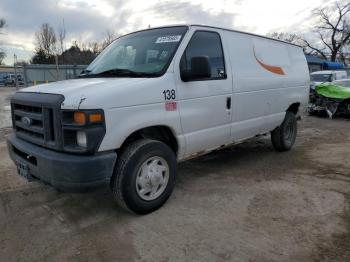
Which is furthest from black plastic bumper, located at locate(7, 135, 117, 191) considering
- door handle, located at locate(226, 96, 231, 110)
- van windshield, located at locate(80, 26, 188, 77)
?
door handle, located at locate(226, 96, 231, 110)

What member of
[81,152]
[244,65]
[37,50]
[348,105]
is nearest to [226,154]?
[244,65]

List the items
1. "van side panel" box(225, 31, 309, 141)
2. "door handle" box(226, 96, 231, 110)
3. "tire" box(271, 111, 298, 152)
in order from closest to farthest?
"door handle" box(226, 96, 231, 110) < "van side panel" box(225, 31, 309, 141) < "tire" box(271, 111, 298, 152)

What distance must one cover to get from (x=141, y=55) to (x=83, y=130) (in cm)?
155

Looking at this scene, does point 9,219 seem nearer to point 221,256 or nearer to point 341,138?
point 221,256

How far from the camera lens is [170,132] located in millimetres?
4281

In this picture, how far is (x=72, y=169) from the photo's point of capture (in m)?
3.34

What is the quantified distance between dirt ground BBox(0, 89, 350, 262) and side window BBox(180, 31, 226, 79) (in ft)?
5.42

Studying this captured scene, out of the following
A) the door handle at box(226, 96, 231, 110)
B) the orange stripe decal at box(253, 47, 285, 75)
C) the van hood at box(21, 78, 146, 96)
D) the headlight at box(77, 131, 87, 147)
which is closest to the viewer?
the headlight at box(77, 131, 87, 147)

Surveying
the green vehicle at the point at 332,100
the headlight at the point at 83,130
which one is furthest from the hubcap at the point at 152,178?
the green vehicle at the point at 332,100

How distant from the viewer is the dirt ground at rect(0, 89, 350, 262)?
327 cm

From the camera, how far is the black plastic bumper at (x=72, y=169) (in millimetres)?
3352

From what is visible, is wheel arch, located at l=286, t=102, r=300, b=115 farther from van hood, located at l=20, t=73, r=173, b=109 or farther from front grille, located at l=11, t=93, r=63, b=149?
front grille, located at l=11, t=93, r=63, b=149

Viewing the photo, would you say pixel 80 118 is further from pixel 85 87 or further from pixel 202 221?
pixel 202 221

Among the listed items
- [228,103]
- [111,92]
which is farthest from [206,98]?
[111,92]
